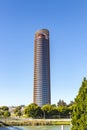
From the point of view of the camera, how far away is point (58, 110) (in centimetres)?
14275

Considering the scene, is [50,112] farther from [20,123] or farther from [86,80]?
[86,80]

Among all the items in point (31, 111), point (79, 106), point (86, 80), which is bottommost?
point (79, 106)

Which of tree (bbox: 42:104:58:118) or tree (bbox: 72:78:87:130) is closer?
tree (bbox: 72:78:87:130)

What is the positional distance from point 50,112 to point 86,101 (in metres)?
122

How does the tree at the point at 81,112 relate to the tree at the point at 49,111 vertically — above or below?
below

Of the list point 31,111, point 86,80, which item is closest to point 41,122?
point 31,111

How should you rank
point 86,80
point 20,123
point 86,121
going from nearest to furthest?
point 86,121, point 86,80, point 20,123

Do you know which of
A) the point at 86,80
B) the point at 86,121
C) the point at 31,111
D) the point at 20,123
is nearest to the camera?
the point at 86,121

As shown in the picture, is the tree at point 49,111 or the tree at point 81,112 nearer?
the tree at point 81,112

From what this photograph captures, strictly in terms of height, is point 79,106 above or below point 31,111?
below

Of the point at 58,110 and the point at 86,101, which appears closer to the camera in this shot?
the point at 86,101

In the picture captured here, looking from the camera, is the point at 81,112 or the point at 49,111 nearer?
the point at 81,112

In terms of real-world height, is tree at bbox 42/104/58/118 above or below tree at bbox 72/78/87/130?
above

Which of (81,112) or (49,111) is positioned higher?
(49,111)
